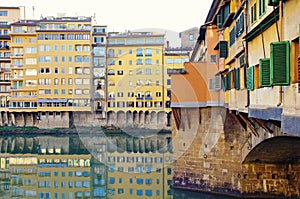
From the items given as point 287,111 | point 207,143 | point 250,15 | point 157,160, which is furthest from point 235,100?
point 157,160

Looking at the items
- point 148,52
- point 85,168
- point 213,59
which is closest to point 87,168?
point 85,168

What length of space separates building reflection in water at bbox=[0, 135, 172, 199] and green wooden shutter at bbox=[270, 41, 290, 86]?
13.2 m

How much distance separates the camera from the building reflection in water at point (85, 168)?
20234mm

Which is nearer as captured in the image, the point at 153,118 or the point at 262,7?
the point at 262,7

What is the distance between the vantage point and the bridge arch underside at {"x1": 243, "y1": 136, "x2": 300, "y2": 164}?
11831 mm

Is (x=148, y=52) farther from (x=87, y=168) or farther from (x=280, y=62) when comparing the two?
(x=280, y=62)

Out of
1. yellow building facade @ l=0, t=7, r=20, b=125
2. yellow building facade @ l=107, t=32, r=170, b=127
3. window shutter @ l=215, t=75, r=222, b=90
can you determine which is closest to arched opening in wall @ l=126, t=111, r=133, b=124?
yellow building facade @ l=107, t=32, r=170, b=127

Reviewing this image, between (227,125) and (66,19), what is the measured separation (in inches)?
1392

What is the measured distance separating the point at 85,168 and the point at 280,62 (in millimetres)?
21863

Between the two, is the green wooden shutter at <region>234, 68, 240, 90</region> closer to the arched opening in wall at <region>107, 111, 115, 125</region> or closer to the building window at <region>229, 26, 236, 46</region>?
the building window at <region>229, 26, 236, 46</region>

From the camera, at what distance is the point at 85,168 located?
26078 mm

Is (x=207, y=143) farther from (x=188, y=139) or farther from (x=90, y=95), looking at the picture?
(x=90, y=95)

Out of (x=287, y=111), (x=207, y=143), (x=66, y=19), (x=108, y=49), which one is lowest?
(x=207, y=143)

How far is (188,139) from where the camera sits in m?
16.7
